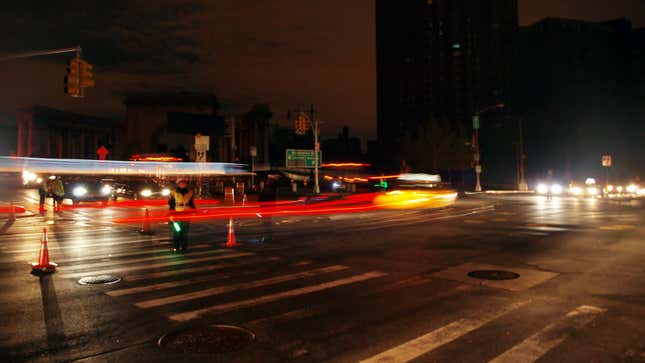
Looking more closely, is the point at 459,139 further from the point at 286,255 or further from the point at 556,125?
the point at 286,255

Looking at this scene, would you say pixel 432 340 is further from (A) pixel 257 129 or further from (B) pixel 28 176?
(A) pixel 257 129

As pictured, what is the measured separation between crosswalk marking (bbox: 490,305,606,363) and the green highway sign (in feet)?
127

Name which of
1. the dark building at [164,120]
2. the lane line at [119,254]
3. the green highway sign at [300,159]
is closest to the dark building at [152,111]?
the dark building at [164,120]

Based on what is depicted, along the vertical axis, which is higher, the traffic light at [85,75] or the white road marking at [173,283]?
the traffic light at [85,75]

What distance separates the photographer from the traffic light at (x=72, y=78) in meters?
18.1

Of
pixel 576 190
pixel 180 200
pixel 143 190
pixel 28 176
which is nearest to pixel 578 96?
pixel 576 190

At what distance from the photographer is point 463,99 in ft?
434

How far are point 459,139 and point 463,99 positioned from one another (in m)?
66.5

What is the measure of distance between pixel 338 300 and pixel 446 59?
13554cm

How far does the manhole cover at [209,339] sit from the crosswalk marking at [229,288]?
1573 mm

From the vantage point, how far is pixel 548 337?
5961 millimetres

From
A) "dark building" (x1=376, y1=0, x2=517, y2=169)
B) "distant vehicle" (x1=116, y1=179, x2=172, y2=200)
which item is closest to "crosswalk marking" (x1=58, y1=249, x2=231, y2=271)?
"distant vehicle" (x1=116, y1=179, x2=172, y2=200)

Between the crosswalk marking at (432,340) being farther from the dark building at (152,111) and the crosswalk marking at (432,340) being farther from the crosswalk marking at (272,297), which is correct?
the dark building at (152,111)

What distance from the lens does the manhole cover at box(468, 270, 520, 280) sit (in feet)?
30.8
